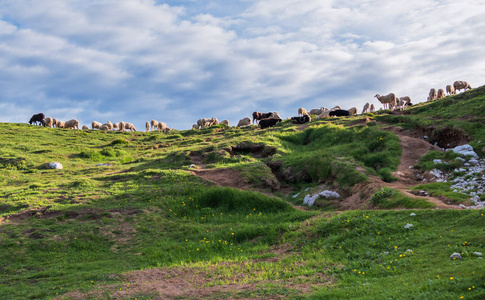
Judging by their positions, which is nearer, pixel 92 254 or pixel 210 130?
pixel 92 254

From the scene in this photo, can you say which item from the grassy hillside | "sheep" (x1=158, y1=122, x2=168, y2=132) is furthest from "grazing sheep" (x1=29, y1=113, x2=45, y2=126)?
the grassy hillside

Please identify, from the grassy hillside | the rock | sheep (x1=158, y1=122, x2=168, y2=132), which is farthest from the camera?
sheep (x1=158, y1=122, x2=168, y2=132)

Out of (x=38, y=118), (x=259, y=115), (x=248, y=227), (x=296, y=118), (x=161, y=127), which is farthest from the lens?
(x=161, y=127)

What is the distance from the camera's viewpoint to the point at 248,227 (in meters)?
14.8

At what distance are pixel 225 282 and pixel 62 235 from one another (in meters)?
8.27

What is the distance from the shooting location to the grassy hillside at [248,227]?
8781 millimetres

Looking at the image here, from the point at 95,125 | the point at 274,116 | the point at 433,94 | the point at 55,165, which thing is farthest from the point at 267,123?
the point at 95,125

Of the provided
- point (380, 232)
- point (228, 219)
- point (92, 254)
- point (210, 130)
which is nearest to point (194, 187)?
point (228, 219)

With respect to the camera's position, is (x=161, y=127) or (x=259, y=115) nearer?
(x=259, y=115)

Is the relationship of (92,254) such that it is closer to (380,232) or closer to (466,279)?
(380,232)

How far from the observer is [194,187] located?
1920 centimetres

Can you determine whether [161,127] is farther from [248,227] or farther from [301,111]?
[248,227]

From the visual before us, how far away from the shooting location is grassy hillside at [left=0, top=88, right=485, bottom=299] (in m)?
8.78

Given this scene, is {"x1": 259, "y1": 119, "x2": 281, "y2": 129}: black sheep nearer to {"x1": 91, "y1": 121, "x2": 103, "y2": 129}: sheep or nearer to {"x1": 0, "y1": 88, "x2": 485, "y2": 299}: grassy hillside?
{"x1": 0, "y1": 88, "x2": 485, "y2": 299}: grassy hillside
